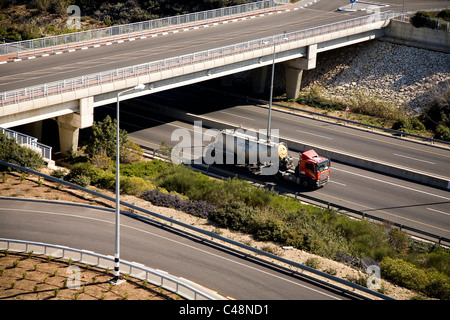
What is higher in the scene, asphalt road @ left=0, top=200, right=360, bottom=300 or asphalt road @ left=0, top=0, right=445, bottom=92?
asphalt road @ left=0, top=0, right=445, bottom=92

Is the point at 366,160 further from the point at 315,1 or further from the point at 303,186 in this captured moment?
the point at 315,1

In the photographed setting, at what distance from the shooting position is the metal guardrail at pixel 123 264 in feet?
68.1

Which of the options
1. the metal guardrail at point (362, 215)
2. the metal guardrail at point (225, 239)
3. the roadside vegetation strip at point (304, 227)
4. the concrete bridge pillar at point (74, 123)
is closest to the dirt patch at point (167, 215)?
the metal guardrail at point (225, 239)

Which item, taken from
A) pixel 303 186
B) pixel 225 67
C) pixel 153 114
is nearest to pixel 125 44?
pixel 153 114

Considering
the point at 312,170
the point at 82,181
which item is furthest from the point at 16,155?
the point at 312,170

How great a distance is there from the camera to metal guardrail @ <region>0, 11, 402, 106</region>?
111 ft

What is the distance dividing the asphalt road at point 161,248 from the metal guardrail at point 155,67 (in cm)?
789

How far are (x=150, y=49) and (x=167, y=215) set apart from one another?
22.6 m

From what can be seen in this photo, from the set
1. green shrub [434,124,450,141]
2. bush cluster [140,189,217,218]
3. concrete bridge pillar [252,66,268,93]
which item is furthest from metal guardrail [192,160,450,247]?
concrete bridge pillar [252,66,268,93]

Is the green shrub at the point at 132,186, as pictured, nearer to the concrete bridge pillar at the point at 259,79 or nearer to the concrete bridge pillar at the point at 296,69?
the concrete bridge pillar at the point at 296,69

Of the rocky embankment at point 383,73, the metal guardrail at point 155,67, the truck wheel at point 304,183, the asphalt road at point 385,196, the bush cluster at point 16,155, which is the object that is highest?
the metal guardrail at point 155,67

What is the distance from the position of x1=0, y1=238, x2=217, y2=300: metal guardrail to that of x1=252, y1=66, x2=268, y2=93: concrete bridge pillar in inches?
1401

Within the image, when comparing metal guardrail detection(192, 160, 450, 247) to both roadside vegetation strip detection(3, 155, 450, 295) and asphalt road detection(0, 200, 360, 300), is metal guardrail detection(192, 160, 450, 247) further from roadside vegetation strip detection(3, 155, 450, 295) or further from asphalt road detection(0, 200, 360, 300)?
asphalt road detection(0, 200, 360, 300)

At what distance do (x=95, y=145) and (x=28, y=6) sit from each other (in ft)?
172
